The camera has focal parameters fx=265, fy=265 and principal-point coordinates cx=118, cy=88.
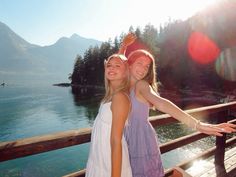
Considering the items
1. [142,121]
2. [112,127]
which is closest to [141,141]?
[142,121]

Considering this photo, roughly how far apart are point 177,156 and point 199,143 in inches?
190

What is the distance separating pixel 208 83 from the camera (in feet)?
231

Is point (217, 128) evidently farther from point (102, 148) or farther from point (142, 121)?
point (102, 148)

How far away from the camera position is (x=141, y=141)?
101 inches

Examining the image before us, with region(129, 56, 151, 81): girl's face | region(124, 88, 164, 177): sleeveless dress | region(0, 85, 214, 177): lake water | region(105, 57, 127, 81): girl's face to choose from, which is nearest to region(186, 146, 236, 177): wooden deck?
region(124, 88, 164, 177): sleeveless dress

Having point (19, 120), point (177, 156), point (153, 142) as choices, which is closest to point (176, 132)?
point (177, 156)

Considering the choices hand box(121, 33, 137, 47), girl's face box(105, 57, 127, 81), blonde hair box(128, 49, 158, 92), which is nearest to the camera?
girl's face box(105, 57, 127, 81)

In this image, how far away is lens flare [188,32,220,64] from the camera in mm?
69094

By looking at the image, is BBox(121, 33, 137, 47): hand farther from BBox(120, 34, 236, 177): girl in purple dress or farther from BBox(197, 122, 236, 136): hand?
BBox(197, 122, 236, 136): hand

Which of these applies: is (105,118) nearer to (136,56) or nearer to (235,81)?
(136,56)

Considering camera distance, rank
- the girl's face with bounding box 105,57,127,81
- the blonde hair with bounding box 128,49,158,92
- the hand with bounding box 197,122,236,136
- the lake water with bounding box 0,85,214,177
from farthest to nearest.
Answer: the lake water with bounding box 0,85,214,177 → the blonde hair with bounding box 128,49,158,92 → the girl's face with bounding box 105,57,127,81 → the hand with bounding box 197,122,236,136

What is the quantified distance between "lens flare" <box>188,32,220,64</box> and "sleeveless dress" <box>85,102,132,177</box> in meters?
71.4

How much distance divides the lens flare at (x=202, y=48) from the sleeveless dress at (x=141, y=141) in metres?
70.9

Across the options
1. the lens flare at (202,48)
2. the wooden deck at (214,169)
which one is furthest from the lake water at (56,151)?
the lens flare at (202,48)
